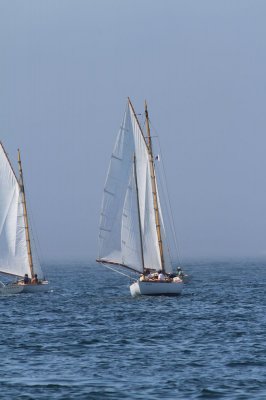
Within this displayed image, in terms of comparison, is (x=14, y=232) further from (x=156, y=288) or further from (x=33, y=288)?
(x=156, y=288)

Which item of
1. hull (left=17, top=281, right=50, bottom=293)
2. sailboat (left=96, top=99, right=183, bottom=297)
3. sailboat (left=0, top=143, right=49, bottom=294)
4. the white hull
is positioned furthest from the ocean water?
sailboat (left=0, top=143, right=49, bottom=294)

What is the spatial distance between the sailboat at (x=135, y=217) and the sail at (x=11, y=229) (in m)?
18.1

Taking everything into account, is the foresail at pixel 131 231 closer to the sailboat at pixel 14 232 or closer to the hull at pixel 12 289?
the hull at pixel 12 289

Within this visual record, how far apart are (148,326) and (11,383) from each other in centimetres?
1979

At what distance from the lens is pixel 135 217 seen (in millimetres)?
80312

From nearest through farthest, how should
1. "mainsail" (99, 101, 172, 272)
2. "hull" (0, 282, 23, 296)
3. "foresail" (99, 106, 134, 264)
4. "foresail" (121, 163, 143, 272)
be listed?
"foresail" (99, 106, 134, 264), "mainsail" (99, 101, 172, 272), "foresail" (121, 163, 143, 272), "hull" (0, 282, 23, 296)

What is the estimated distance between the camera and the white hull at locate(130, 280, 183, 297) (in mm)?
77562

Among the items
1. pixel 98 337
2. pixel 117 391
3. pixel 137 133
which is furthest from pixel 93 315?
pixel 117 391

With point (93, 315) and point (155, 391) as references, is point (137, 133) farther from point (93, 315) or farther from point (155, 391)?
point (155, 391)

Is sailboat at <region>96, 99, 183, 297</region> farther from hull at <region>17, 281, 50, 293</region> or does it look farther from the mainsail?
hull at <region>17, 281, 50, 293</region>

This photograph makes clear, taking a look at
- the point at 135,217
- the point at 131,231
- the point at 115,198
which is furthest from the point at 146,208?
the point at 115,198

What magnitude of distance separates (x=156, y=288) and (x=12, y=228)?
75.2 feet

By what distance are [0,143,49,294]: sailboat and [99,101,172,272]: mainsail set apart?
16.6 meters

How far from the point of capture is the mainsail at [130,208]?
7844 centimetres
